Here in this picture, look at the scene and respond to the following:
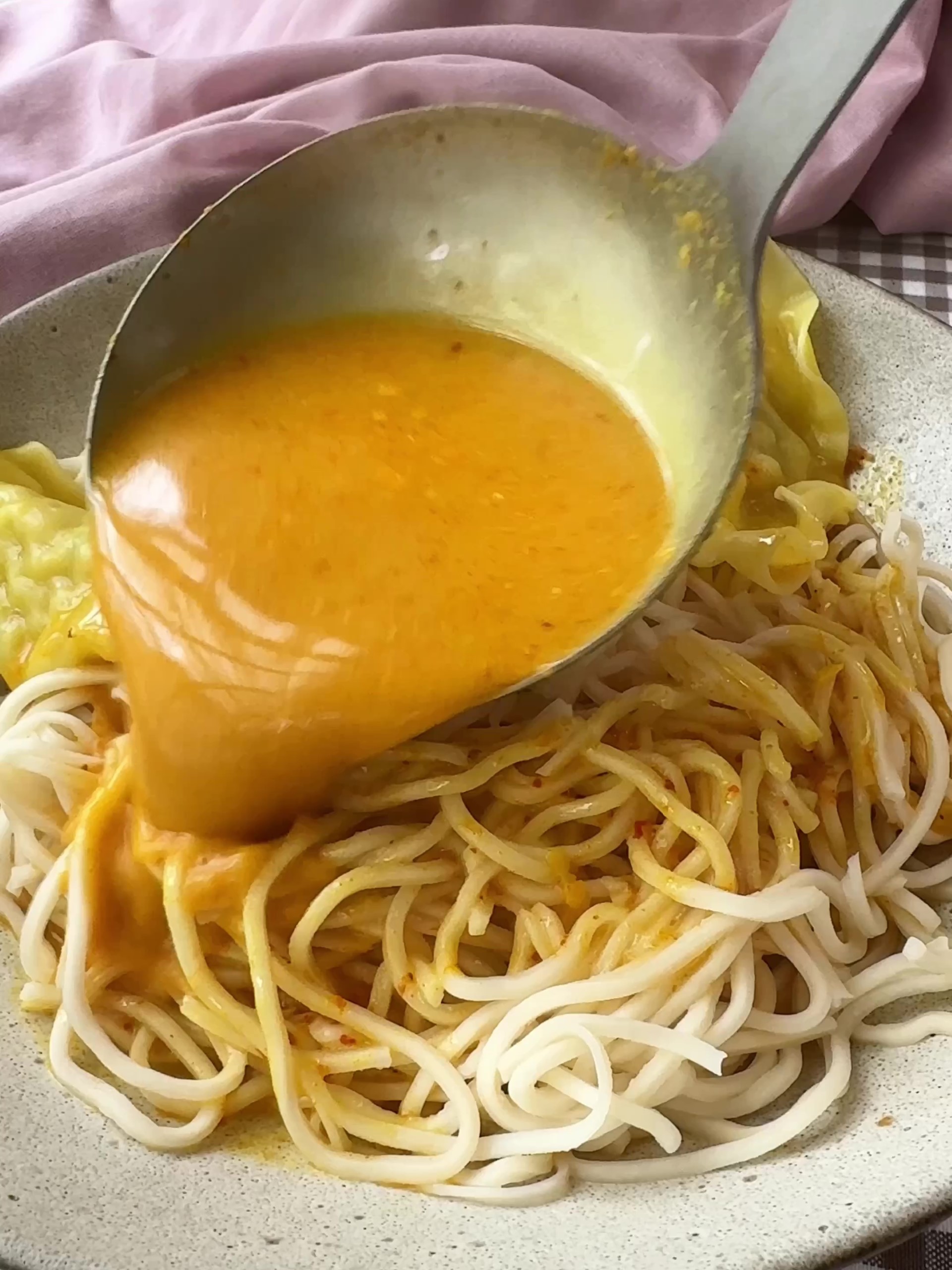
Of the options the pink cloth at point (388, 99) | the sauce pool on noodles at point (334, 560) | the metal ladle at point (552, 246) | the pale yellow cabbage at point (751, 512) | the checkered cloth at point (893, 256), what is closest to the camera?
the sauce pool on noodles at point (334, 560)

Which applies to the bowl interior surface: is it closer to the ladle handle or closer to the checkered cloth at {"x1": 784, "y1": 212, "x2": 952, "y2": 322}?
the ladle handle

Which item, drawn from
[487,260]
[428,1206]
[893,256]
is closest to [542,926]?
[428,1206]

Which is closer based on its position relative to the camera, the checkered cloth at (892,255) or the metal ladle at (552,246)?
the metal ladle at (552,246)

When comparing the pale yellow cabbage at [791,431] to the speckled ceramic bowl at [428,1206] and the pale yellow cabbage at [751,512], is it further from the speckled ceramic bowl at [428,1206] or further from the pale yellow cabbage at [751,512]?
the speckled ceramic bowl at [428,1206]

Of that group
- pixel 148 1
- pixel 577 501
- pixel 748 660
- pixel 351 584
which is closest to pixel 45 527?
pixel 351 584

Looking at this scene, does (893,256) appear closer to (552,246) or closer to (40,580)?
(552,246)

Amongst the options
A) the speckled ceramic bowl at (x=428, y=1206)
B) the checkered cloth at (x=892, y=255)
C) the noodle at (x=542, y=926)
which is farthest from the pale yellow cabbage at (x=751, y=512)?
the checkered cloth at (x=892, y=255)

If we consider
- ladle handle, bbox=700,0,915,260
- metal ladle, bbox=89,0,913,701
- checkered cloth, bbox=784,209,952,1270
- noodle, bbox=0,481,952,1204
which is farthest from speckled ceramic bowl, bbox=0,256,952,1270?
checkered cloth, bbox=784,209,952,1270

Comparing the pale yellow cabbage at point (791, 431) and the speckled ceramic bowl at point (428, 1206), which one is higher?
the pale yellow cabbage at point (791, 431)
